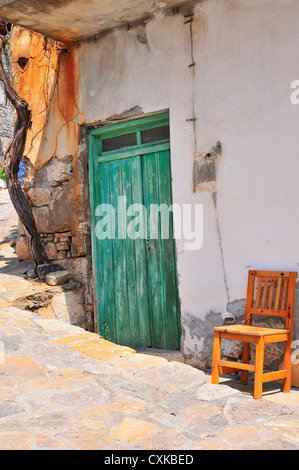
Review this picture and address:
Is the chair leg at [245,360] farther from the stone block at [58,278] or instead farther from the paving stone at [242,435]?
the stone block at [58,278]

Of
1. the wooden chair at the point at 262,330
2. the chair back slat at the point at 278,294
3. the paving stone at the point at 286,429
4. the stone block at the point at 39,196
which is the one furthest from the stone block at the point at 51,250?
the paving stone at the point at 286,429

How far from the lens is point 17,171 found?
19.5 ft

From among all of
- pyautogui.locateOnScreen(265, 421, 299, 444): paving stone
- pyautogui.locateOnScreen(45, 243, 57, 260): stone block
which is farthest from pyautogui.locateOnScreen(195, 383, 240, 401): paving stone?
pyautogui.locateOnScreen(45, 243, 57, 260): stone block

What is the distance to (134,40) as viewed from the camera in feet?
16.3

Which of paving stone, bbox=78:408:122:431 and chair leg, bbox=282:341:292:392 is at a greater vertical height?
paving stone, bbox=78:408:122:431

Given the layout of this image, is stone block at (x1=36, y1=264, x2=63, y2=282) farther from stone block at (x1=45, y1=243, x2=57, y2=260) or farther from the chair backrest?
the chair backrest

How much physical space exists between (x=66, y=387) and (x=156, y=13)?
3.60 m

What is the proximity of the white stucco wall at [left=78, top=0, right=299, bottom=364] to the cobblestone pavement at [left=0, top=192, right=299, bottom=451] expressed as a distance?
119cm

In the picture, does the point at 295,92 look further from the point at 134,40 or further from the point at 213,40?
the point at 134,40

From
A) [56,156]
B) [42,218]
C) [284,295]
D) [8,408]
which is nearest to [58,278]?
[42,218]

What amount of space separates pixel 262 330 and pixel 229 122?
179cm

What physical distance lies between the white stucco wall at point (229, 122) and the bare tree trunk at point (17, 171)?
4.88ft

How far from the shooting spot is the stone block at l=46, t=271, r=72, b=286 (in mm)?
5438

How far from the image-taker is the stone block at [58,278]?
544 cm
